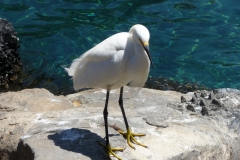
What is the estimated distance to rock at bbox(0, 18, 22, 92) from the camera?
8062 millimetres

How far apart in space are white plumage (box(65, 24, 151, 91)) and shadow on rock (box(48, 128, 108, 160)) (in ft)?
1.66

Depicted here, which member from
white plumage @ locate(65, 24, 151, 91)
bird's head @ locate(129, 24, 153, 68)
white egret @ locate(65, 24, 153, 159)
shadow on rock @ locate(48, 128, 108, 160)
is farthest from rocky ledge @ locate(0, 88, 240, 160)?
bird's head @ locate(129, 24, 153, 68)

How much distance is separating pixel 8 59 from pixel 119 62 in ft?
14.5

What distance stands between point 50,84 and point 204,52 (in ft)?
10.4

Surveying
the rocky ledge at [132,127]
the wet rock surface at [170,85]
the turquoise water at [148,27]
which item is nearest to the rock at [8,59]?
the turquoise water at [148,27]

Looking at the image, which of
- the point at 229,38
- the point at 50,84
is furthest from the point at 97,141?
the point at 229,38

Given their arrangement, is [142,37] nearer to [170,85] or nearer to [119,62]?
[119,62]

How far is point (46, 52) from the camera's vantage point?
925 cm

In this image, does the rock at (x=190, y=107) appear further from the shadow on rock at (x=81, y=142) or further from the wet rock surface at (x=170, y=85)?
the wet rock surface at (x=170, y=85)

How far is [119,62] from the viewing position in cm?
428

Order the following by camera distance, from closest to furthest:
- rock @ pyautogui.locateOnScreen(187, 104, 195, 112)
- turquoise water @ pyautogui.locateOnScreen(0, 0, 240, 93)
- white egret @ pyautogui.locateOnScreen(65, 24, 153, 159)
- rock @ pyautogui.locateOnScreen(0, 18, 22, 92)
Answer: white egret @ pyautogui.locateOnScreen(65, 24, 153, 159) → rock @ pyautogui.locateOnScreen(187, 104, 195, 112) → rock @ pyautogui.locateOnScreen(0, 18, 22, 92) → turquoise water @ pyautogui.locateOnScreen(0, 0, 240, 93)

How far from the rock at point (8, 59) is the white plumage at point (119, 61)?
3.67 metres

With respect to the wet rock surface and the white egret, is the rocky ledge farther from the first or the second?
the wet rock surface

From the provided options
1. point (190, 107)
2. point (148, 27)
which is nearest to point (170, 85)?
point (148, 27)
